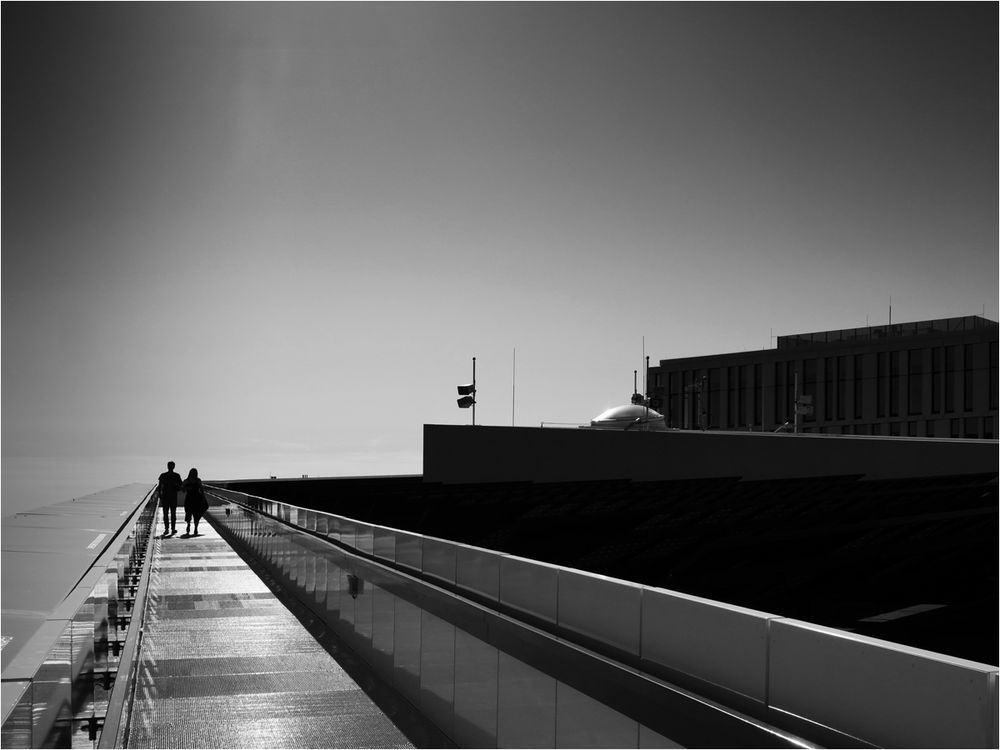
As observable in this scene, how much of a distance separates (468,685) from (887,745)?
354 centimetres

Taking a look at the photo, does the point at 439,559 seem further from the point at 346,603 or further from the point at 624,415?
the point at 624,415

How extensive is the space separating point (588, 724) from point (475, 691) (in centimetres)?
161

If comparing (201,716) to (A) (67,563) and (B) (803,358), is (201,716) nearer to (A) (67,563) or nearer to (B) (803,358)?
(A) (67,563)

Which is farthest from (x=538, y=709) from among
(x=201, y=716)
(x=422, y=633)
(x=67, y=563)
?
(x=67, y=563)

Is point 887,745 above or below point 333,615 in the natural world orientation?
above

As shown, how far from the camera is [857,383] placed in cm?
7494

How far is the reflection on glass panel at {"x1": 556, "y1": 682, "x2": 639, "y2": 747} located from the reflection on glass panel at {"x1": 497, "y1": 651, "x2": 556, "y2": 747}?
0.10 meters

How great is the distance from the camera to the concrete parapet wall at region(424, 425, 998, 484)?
95.8ft

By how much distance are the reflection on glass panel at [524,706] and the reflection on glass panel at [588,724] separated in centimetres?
10

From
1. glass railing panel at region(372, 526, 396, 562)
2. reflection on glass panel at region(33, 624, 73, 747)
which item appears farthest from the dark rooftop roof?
reflection on glass panel at region(33, 624, 73, 747)

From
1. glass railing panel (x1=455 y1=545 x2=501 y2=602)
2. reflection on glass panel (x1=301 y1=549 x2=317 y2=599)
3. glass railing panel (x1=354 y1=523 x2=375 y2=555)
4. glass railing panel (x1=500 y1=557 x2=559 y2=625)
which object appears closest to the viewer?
glass railing panel (x1=500 y1=557 x2=559 y2=625)

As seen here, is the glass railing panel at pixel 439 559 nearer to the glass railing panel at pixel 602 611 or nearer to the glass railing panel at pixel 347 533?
the glass railing panel at pixel 602 611

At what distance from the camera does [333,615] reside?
11.2 meters

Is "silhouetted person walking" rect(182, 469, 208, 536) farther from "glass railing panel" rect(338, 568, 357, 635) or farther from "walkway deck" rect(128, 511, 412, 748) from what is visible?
"glass railing panel" rect(338, 568, 357, 635)
